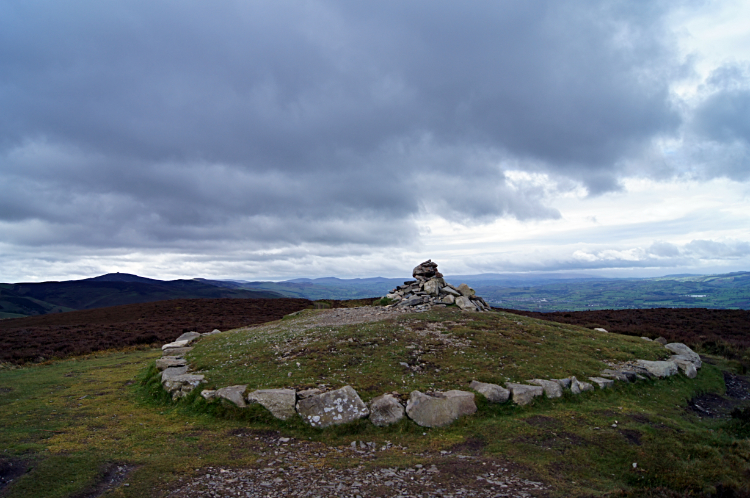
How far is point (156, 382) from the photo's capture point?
680 inches

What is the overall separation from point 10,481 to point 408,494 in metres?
9.27

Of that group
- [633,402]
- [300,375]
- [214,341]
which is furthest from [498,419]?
[214,341]

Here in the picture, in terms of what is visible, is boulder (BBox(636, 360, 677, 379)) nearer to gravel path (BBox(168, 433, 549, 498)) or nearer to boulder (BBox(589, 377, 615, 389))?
boulder (BBox(589, 377, 615, 389))

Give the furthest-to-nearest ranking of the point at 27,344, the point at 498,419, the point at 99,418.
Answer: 1. the point at 27,344
2. the point at 99,418
3. the point at 498,419

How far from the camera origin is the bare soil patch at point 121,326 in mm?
33500

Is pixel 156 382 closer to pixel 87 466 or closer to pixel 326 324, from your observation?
pixel 87 466

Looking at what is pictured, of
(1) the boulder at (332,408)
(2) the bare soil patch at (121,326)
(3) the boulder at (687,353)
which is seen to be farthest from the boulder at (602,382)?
(2) the bare soil patch at (121,326)

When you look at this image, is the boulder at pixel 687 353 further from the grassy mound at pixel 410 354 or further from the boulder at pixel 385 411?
the boulder at pixel 385 411

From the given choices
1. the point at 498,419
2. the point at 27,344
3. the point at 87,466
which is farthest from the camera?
the point at 27,344

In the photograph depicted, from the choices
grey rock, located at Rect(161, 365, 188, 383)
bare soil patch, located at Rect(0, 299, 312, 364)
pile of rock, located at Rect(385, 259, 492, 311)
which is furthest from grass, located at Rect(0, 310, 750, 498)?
bare soil patch, located at Rect(0, 299, 312, 364)

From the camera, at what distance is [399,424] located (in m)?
12.2

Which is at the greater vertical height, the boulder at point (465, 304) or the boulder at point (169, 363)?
the boulder at point (465, 304)

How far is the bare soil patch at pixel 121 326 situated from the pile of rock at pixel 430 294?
2282 cm

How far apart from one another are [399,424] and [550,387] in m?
6.60
